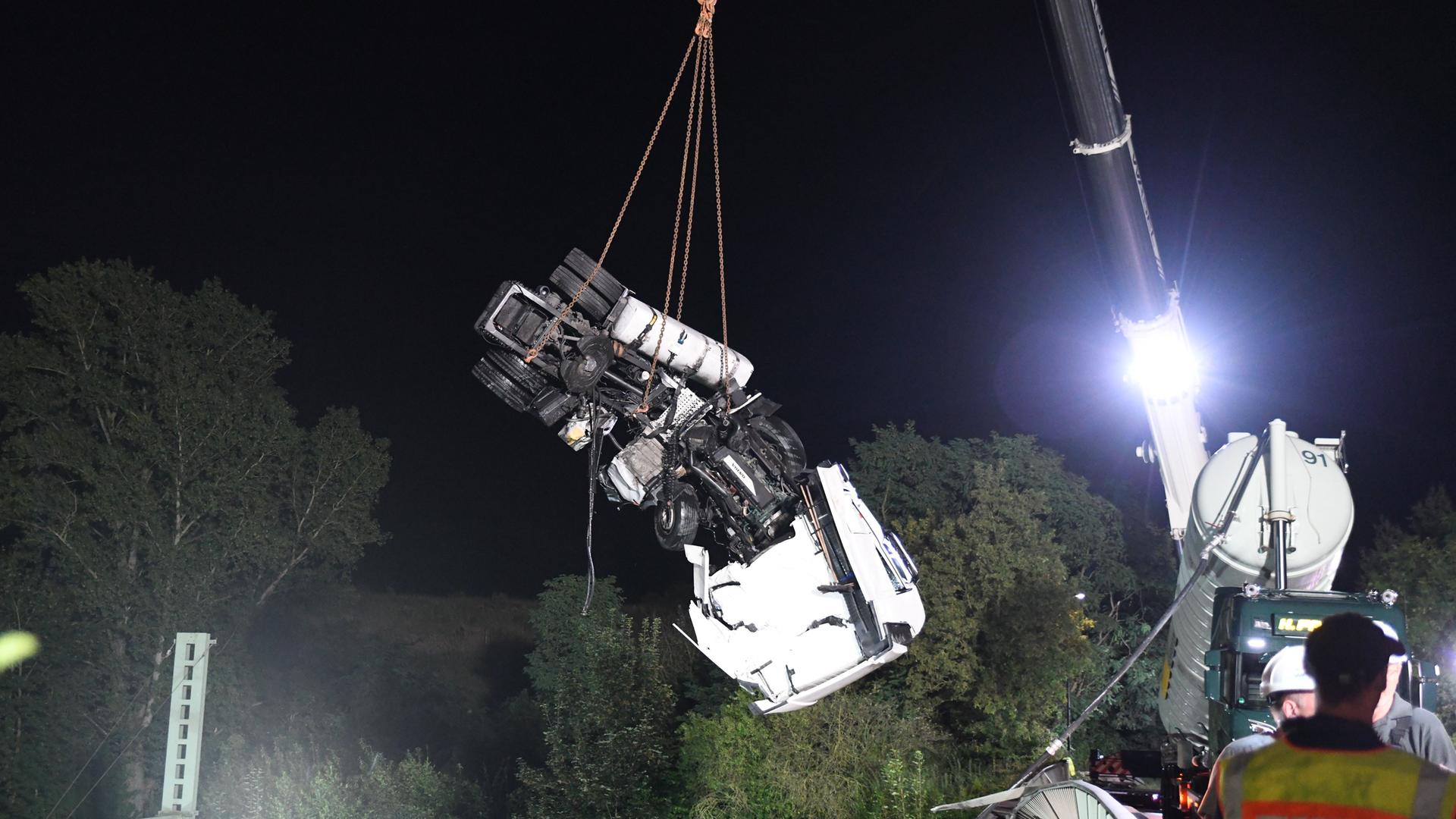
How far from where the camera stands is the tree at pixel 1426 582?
942 inches

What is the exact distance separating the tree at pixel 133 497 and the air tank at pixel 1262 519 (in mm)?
22768

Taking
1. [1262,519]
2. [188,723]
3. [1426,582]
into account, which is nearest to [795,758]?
[188,723]

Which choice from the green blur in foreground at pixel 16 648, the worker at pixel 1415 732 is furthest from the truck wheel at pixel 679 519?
the green blur in foreground at pixel 16 648

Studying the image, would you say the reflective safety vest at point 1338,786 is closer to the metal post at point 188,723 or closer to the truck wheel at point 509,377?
the truck wheel at point 509,377

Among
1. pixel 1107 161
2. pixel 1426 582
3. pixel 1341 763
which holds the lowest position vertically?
pixel 1341 763

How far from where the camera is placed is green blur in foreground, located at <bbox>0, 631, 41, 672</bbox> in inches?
969

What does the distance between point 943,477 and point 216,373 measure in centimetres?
1829

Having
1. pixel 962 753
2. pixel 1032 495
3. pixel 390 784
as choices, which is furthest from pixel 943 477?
pixel 390 784

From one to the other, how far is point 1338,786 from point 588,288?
6.63m

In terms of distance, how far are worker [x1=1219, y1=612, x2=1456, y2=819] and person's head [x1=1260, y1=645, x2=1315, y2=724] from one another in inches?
46.2

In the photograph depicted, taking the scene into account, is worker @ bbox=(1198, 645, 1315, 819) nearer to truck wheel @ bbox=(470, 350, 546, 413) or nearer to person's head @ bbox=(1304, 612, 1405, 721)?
person's head @ bbox=(1304, 612, 1405, 721)

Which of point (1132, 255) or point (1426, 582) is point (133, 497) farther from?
point (1426, 582)

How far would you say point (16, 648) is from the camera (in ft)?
81.2

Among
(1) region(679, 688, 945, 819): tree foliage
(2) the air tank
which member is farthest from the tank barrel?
(1) region(679, 688, 945, 819): tree foliage
